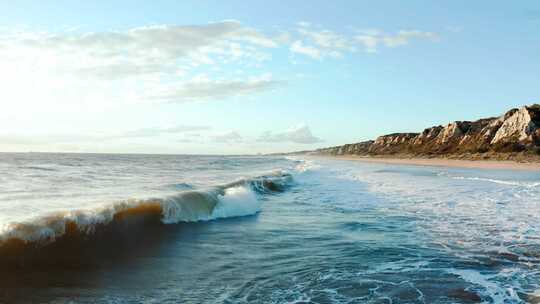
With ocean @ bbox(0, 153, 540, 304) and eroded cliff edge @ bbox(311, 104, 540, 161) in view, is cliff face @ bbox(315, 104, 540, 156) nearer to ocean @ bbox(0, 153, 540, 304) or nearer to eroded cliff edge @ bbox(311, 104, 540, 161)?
eroded cliff edge @ bbox(311, 104, 540, 161)

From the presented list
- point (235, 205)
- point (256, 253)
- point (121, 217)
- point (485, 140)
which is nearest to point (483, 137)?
point (485, 140)

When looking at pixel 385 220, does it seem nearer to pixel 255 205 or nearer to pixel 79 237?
pixel 255 205

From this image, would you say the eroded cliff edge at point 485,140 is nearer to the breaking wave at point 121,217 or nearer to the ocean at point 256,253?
the ocean at point 256,253

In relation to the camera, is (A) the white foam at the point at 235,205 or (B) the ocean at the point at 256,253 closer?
(B) the ocean at the point at 256,253

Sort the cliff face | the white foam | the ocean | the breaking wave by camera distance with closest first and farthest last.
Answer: the ocean
the breaking wave
the white foam
the cliff face

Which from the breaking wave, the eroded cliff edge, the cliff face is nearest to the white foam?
the breaking wave

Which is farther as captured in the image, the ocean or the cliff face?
the cliff face

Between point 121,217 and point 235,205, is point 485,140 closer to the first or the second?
point 235,205

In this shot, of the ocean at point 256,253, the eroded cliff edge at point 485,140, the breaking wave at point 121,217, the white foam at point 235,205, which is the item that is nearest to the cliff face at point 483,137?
the eroded cliff edge at point 485,140

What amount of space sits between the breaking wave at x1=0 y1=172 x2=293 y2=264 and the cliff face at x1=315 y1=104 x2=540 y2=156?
52494mm

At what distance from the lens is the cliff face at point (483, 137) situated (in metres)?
61.9

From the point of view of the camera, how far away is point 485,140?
238ft

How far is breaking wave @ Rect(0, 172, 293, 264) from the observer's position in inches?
372

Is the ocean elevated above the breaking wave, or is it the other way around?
the breaking wave
